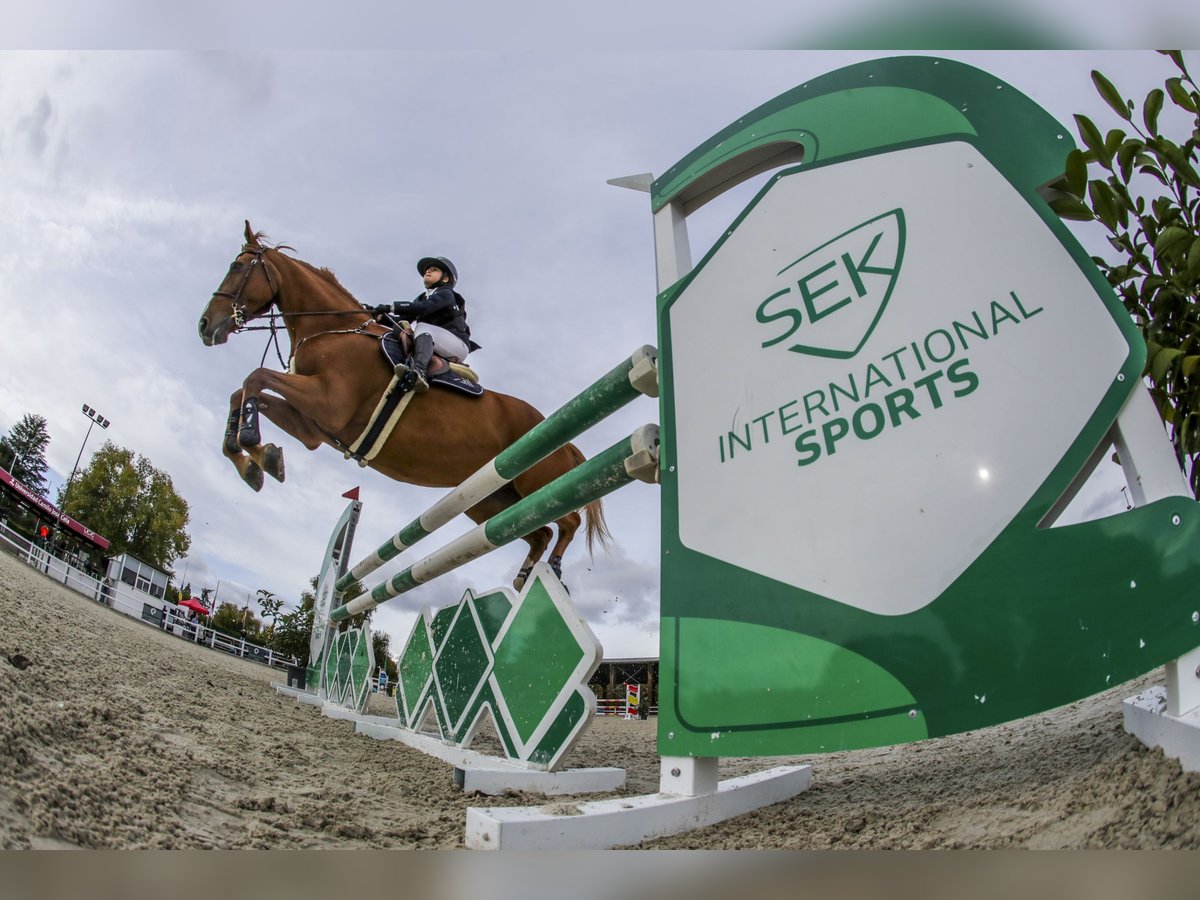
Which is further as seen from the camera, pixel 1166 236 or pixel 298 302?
pixel 298 302

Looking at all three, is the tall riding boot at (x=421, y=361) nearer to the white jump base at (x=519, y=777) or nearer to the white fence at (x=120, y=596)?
the white fence at (x=120, y=596)

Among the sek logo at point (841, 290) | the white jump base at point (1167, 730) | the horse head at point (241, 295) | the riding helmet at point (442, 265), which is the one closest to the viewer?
the white jump base at point (1167, 730)

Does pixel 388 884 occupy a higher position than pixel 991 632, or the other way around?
pixel 991 632

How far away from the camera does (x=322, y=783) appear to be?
932 mm

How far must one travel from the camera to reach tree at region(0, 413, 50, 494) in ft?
2.79

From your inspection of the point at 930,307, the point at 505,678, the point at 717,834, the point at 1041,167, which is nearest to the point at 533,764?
the point at 505,678

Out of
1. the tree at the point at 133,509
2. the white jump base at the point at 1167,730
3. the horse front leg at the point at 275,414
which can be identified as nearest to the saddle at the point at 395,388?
the horse front leg at the point at 275,414

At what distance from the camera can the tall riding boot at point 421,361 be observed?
196 cm

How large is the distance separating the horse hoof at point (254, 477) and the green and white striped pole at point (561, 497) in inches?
18.5

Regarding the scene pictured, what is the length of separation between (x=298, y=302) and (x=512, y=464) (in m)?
1.21

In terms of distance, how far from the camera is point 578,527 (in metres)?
2.23

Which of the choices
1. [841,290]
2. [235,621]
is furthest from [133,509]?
[841,290]

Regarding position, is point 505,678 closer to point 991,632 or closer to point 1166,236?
point 991,632

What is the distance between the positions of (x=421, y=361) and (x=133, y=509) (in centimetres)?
102
